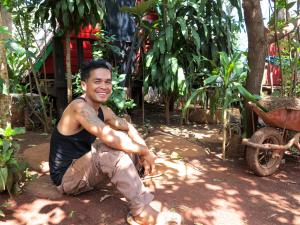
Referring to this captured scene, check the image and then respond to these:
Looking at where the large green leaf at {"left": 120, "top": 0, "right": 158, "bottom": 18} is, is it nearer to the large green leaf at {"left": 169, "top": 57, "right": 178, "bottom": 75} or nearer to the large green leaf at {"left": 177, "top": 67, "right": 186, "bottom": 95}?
the large green leaf at {"left": 169, "top": 57, "right": 178, "bottom": 75}

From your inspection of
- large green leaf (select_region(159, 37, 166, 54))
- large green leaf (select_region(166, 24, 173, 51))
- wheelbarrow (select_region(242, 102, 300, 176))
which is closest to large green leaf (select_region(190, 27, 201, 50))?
large green leaf (select_region(166, 24, 173, 51))

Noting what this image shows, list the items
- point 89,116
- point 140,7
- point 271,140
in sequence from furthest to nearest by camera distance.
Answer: point 140,7 < point 271,140 < point 89,116

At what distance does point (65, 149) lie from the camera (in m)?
2.88

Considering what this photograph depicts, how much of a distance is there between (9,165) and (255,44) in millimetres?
3641

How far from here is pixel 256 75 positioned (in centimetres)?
476

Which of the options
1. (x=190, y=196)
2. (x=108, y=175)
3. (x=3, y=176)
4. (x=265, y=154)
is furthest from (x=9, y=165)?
(x=265, y=154)

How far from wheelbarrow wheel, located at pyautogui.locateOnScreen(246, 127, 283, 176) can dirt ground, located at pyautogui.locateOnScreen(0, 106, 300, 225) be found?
0.34ft

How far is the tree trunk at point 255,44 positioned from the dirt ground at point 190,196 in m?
1.02

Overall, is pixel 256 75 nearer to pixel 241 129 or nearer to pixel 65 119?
pixel 241 129

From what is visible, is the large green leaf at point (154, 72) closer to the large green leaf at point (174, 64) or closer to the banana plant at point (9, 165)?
the large green leaf at point (174, 64)

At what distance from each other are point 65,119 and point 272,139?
103 inches

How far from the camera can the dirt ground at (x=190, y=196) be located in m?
2.71

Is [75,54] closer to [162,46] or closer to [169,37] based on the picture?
[162,46]

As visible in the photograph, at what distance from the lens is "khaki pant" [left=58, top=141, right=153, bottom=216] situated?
97.9 inches
